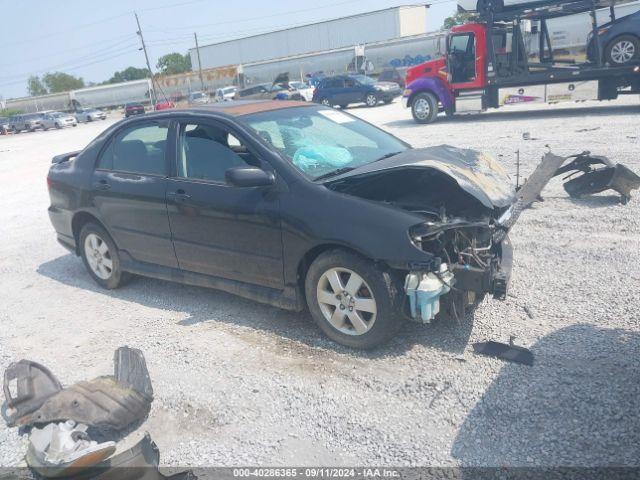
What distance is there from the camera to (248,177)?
13.3ft

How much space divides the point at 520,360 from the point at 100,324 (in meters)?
3.49

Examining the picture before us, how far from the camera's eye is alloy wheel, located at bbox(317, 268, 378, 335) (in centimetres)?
387

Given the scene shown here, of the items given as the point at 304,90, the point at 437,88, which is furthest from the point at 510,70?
the point at 304,90

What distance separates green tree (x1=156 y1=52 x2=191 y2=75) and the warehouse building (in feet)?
94.3

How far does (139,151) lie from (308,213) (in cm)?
211

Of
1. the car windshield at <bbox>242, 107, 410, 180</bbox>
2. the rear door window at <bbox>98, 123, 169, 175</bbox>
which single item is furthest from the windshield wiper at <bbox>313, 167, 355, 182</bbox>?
the rear door window at <bbox>98, 123, 169, 175</bbox>

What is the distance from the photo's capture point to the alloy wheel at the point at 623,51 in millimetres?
14711

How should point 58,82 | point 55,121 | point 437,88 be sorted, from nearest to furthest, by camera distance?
point 437,88
point 55,121
point 58,82

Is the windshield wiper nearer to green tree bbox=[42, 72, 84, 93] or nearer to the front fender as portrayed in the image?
the front fender

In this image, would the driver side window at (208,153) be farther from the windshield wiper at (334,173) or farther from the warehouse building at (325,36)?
the warehouse building at (325,36)

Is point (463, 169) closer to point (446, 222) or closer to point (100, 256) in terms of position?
point (446, 222)

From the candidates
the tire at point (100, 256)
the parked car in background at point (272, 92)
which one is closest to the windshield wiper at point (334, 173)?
the tire at point (100, 256)

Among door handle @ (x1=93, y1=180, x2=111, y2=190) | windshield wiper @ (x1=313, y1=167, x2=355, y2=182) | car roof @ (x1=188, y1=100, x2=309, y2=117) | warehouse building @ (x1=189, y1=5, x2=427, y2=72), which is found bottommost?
door handle @ (x1=93, y1=180, x2=111, y2=190)

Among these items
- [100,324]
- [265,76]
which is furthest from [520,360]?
[265,76]
